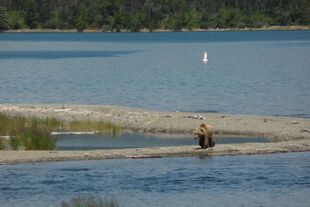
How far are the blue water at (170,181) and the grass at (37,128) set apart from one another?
7.93 ft

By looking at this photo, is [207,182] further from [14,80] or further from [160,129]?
[14,80]

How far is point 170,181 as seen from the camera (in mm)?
27141

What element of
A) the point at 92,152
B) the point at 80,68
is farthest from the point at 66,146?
the point at 80,68

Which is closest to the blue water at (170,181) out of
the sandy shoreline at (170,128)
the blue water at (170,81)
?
the sandy shoreline at (170,128)

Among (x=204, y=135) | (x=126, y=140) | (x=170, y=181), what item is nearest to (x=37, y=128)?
(x=126, y=140)

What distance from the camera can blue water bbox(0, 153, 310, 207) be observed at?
24.6 metres

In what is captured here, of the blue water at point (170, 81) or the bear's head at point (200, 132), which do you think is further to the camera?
the blue water at point (170, 81)

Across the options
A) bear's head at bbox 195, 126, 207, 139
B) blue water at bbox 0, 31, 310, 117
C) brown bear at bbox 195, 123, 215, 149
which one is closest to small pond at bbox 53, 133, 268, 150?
brown bear at bbox 195, 123, 215, 149

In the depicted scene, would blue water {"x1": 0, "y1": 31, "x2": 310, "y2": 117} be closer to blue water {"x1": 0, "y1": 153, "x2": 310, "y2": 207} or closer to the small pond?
the small pond

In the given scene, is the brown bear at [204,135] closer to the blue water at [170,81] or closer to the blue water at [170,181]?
the blue water at [170,181]

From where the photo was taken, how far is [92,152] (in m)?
31.3

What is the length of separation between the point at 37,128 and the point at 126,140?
291cm

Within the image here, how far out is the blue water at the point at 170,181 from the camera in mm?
24578

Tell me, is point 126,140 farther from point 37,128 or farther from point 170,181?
point 170,181
